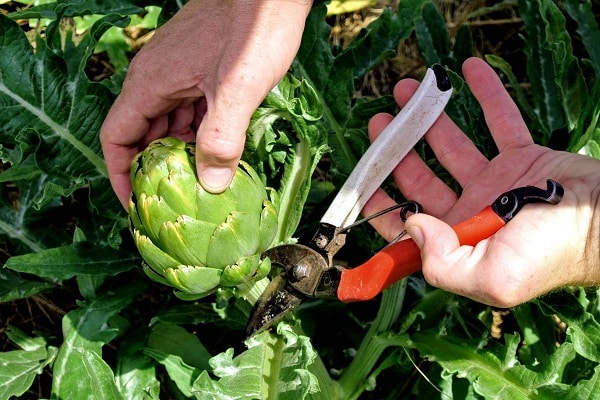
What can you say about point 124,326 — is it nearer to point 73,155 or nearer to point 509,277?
point 73,155

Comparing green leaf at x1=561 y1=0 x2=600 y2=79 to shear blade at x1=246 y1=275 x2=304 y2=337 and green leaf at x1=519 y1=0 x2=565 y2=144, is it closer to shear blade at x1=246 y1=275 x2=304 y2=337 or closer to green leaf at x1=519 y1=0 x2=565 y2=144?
green leaf at x1=519 y1=0 x2=565 y2=144

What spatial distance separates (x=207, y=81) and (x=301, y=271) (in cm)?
29

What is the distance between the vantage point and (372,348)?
1.27 m

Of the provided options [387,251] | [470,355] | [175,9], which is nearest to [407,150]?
[387,251]

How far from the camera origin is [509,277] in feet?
3.09

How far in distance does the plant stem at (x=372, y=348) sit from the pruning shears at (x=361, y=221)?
0.15 metres

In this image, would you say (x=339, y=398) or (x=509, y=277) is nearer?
(x=509, y=277)

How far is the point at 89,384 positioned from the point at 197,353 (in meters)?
0.22

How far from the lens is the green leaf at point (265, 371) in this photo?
3.56ft

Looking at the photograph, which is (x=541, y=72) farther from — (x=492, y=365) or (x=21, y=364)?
(x=21, y=364)

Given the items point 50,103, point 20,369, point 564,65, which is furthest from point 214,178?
point 564,65

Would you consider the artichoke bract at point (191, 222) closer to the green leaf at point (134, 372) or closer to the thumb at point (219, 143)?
the thumb at point (219, 143)

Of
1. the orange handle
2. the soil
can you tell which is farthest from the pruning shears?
the soil

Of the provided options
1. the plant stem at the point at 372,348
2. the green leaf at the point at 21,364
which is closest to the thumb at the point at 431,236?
the plant stem at the point at 372,348
